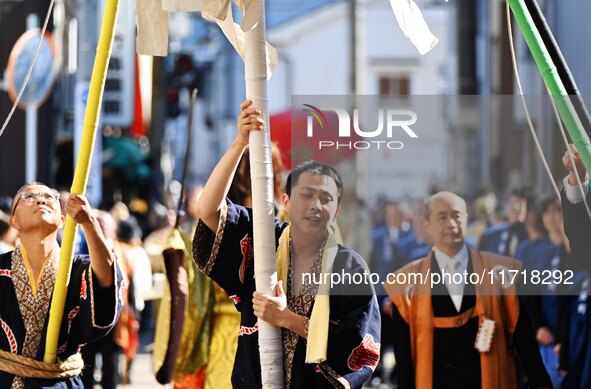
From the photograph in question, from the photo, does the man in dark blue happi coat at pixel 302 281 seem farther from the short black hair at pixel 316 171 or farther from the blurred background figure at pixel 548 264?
the blurred background figure at pixel 548 264

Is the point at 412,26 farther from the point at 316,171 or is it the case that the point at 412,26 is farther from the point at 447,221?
the point at 447,221

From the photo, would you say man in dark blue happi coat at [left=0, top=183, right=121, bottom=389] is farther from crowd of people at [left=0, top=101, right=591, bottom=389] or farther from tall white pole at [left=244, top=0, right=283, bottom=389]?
tall white pole at [left=244, top=0, right=283, bottom=389]

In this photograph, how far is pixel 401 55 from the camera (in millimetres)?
45750

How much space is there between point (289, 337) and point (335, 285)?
27cm

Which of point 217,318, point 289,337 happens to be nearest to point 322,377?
point 289,337

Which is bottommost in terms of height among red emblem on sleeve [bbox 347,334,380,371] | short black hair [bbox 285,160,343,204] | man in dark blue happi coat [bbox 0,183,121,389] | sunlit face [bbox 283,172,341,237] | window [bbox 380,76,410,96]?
red emblem on sleeve [bbox 347,334,380,371]

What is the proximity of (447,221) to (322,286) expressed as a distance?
2.60 feet

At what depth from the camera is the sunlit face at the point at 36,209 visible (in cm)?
576

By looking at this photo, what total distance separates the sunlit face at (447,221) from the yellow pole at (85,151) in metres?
1.45

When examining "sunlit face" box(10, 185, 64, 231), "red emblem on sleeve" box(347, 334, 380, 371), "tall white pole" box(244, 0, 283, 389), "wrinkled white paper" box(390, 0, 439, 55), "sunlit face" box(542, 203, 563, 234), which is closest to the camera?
"tall white pole" box(244, 0, 283, 389)

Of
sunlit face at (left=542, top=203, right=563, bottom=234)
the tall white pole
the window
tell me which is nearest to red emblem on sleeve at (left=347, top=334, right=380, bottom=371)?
the tall white pole

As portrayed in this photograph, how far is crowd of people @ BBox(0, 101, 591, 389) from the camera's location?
17.0 feet

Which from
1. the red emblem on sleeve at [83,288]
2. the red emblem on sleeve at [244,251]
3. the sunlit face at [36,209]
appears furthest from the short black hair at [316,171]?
the sunlit face at [36,209]

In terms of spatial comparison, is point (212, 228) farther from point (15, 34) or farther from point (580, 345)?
point (15, 34)
